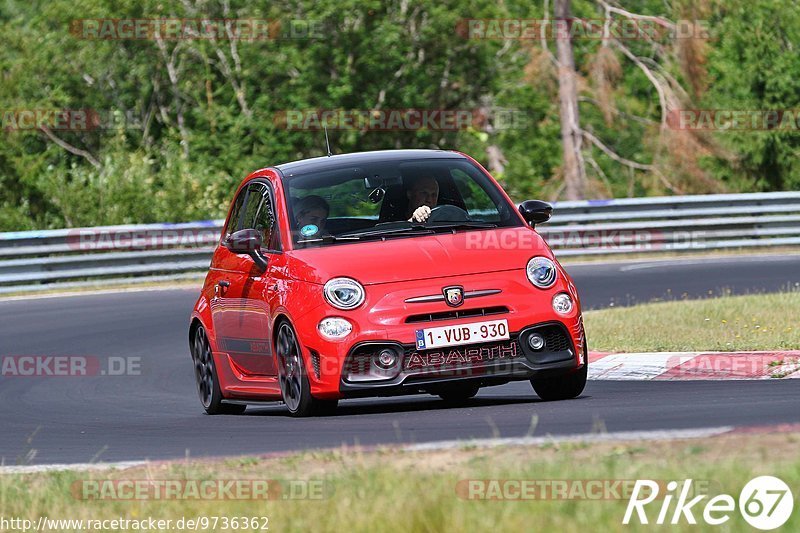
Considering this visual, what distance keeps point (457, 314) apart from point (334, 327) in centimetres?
74

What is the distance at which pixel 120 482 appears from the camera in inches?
287

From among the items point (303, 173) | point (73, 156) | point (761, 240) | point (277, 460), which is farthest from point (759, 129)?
point (277, 460)

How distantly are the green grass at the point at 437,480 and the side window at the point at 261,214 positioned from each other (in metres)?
3.15

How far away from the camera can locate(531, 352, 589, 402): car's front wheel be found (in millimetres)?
10000

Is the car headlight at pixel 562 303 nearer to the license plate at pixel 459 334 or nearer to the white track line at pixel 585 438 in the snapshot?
the license plate at pixel 459 334

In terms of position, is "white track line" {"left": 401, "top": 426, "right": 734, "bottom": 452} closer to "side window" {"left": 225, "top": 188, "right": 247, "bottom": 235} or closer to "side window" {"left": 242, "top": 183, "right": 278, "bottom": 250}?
"side window" {"left": 242, "top": 183, "right": 278, "bottom": 250}

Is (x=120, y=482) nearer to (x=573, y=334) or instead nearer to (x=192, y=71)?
(x=573, y=334)

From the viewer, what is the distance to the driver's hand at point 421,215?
33.9ft

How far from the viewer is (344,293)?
9.38m
